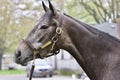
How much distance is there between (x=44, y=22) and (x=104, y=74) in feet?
3.00

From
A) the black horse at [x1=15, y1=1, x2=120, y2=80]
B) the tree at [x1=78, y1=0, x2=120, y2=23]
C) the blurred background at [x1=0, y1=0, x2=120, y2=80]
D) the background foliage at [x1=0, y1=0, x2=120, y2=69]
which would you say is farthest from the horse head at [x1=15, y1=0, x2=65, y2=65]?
the tree at [x1=78, y1=0, x2=120, y2=23]

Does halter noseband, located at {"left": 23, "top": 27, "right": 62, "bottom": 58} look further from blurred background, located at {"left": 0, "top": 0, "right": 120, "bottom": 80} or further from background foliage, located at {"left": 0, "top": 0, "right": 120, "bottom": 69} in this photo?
background foliage, located at {"left": 0, "top": 0, "right": 120, "bottom": 69}

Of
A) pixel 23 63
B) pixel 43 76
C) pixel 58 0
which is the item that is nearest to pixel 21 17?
pixel 58 0

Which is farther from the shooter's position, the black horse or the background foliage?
the background foliage

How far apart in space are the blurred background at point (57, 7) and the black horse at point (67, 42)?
30646mm

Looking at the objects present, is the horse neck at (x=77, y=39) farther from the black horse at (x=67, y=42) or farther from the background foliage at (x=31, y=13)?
the background foliage at (x=31, y=13)

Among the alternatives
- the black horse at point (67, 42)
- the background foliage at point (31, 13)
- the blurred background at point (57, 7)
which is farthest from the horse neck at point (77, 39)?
the background foliage at point (31, 13)

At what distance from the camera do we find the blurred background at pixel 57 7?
136 feet

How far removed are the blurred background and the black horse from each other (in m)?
30.6

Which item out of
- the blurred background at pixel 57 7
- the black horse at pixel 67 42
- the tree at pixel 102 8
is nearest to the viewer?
the black horse at pixel 67 42

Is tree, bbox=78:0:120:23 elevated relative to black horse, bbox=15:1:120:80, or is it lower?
lower

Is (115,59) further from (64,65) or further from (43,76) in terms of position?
(64,65)

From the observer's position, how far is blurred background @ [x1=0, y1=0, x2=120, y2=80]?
41.4 meters

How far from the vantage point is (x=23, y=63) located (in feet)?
16.8
